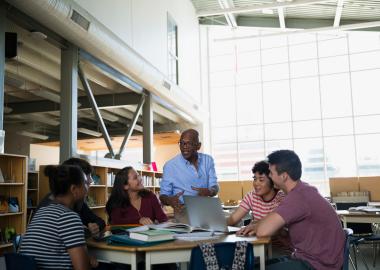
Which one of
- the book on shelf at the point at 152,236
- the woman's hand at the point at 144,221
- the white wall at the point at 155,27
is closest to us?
the book on shelf at the point at 152,236

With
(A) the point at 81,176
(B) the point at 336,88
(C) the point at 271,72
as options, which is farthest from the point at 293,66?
(A) the point at 81,176

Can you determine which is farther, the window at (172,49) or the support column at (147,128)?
the window at (172,49)

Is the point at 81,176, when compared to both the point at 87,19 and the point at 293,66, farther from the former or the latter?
the point at 293,66

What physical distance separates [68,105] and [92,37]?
3.54 feet

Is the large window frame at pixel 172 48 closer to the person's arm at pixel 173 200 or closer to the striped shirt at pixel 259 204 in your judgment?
the person's arm at pixel 173 200

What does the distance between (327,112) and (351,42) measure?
2.52m

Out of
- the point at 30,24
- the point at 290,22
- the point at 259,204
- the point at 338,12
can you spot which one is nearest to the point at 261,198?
the point at 259,204

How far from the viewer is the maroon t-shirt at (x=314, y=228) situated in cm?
234

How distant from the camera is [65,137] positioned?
238 inches

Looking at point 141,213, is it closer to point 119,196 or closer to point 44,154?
A: point 119,196

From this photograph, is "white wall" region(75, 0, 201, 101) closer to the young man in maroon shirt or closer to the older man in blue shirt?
the older man in blue shirt

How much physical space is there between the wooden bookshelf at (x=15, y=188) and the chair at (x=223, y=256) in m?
3.66

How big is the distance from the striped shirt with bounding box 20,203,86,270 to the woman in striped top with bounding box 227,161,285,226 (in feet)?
4.89

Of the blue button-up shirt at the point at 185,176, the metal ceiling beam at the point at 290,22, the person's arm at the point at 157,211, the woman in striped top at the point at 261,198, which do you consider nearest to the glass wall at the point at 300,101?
the metal ceiling beam at the point at 290,22
